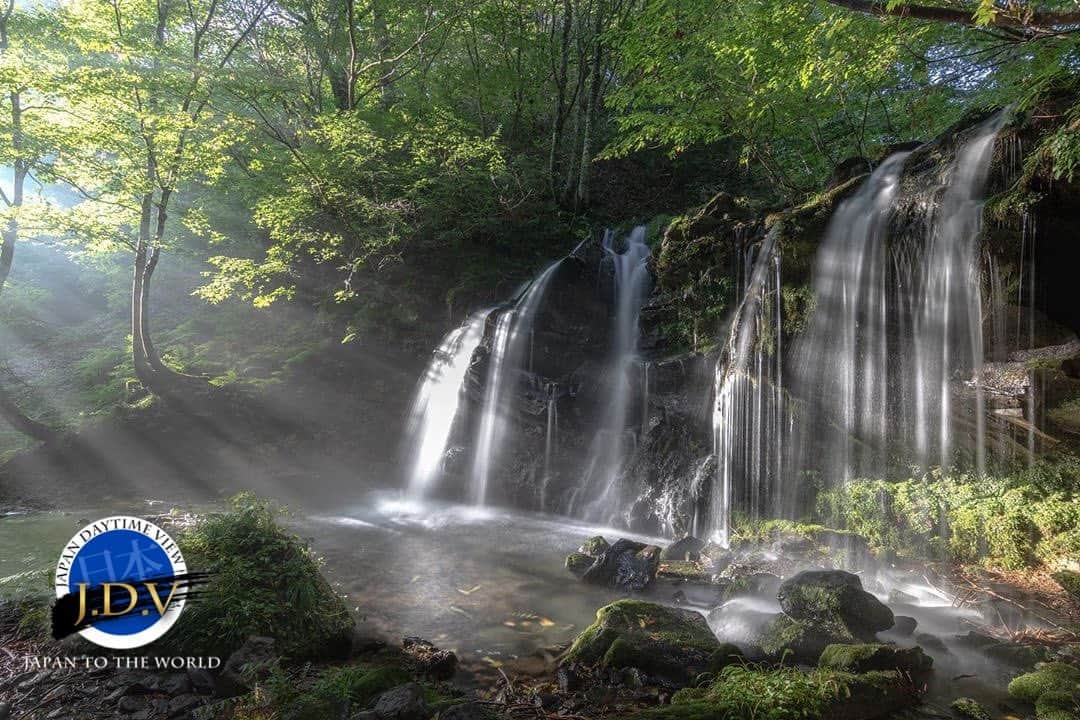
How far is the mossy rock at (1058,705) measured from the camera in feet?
12.8

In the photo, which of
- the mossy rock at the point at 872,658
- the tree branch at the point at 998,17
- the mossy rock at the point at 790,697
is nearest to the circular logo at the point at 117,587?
the mossy rock at the point at 790,697

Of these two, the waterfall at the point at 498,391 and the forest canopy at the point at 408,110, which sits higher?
the forest canopy at the point at 408,110

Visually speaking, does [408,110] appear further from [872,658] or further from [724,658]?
[872,658]

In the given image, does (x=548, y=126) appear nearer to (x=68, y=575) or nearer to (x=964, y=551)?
(x=964, y=551)

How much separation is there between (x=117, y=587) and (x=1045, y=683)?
7.56 meters

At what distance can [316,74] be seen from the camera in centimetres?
1662

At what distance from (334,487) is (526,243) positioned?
29.2 ft

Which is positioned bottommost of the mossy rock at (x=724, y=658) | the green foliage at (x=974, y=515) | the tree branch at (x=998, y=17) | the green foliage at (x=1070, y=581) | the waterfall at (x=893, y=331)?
the mossy rock at (x=724, y=658)

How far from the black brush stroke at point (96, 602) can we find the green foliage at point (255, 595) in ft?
0.53

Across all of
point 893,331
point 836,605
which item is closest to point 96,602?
point 836,605

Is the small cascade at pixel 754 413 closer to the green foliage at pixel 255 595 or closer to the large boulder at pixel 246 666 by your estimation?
the green foliage at pixel 255 595

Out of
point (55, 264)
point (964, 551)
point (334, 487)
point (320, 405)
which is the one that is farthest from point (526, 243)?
point (55, 264)

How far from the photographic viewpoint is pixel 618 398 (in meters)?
12.8

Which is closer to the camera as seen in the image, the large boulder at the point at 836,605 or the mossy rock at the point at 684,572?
the large boulder at the point at 836,605
